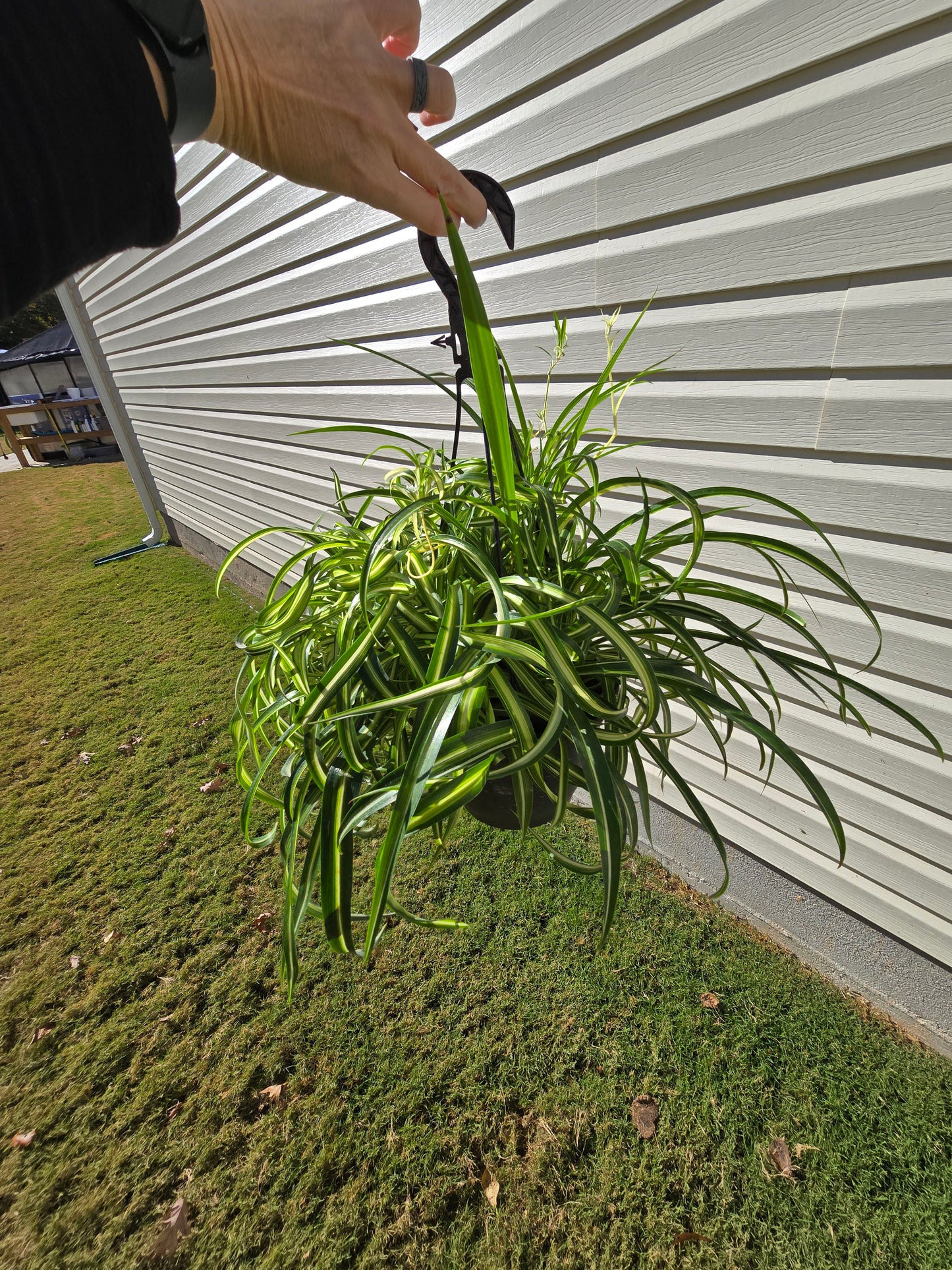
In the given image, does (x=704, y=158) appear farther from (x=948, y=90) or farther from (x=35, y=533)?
(x=35, y=533)

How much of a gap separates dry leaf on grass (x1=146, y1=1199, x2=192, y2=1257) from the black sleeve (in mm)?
1794

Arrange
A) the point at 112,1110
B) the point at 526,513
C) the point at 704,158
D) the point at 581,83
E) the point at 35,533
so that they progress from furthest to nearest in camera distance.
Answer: the point at 35,533
the point at 112,1110
the point at 581,83
the point at 704,158
the point at 526,513

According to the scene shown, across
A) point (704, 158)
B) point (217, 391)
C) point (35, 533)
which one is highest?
point (704, 158)

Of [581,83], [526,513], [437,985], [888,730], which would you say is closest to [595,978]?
[437,985]

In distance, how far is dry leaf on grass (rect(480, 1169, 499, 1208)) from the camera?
1284mm

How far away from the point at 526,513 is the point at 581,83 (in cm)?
123

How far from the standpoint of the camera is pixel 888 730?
1.41 metres

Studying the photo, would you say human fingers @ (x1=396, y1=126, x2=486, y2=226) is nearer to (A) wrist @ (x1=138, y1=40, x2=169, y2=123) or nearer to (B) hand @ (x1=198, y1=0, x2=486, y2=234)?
(B) hand @ (x1=198, y1=0, x2=486, y2=234)

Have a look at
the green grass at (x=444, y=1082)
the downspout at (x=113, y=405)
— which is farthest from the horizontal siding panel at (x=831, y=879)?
the downspout at (x=113, y=405)

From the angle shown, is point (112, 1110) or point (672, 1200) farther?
point (112, 1110)

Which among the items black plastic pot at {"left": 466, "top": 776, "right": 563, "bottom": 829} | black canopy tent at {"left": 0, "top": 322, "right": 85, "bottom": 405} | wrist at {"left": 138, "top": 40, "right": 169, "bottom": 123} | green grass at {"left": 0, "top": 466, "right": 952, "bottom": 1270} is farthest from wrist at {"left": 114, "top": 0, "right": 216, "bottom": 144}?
black canopy tent at {"left": 0, "top": 322, "right": 85, "bottom": 405}

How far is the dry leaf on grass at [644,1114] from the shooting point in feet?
4.50

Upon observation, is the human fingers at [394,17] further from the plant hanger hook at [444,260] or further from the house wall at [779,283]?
the house wall at [779,283]

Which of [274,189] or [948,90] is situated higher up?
[274,189]
